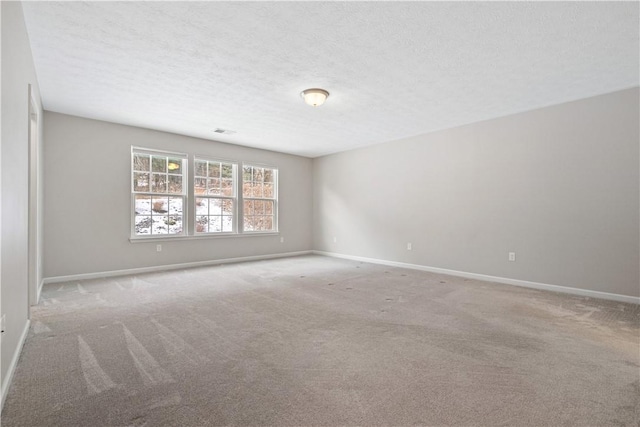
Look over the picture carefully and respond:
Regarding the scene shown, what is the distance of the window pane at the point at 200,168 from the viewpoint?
238 inches

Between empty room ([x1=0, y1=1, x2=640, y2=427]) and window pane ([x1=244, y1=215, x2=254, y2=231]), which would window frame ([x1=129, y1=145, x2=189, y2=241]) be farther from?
window pane ([x1=244, y1=215, x2=254, y2=231])

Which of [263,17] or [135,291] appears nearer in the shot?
[263,17]

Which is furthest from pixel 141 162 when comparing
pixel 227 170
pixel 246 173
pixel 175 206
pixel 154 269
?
pixel 246 173

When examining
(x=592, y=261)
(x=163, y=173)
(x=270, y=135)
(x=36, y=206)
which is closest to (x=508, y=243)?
(x=592, y=261)

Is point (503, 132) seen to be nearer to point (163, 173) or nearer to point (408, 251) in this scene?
point (408, 251)

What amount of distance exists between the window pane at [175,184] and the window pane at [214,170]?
630 millimetres

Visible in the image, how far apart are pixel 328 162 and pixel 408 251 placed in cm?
295

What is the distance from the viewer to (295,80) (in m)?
3.47

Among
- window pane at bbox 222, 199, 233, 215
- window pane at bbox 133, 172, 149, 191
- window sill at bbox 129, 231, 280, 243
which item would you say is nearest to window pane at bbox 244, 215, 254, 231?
window sill at bbox 129, 231, 280, 243

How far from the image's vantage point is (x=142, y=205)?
5402 mm

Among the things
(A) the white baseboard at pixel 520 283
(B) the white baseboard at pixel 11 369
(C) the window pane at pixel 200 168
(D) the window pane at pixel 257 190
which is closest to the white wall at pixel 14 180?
(B) the white baseboard at pixel 11 369

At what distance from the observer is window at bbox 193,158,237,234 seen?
607 cm

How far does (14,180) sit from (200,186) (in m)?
3.96

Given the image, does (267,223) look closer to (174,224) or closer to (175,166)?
(174,224)
